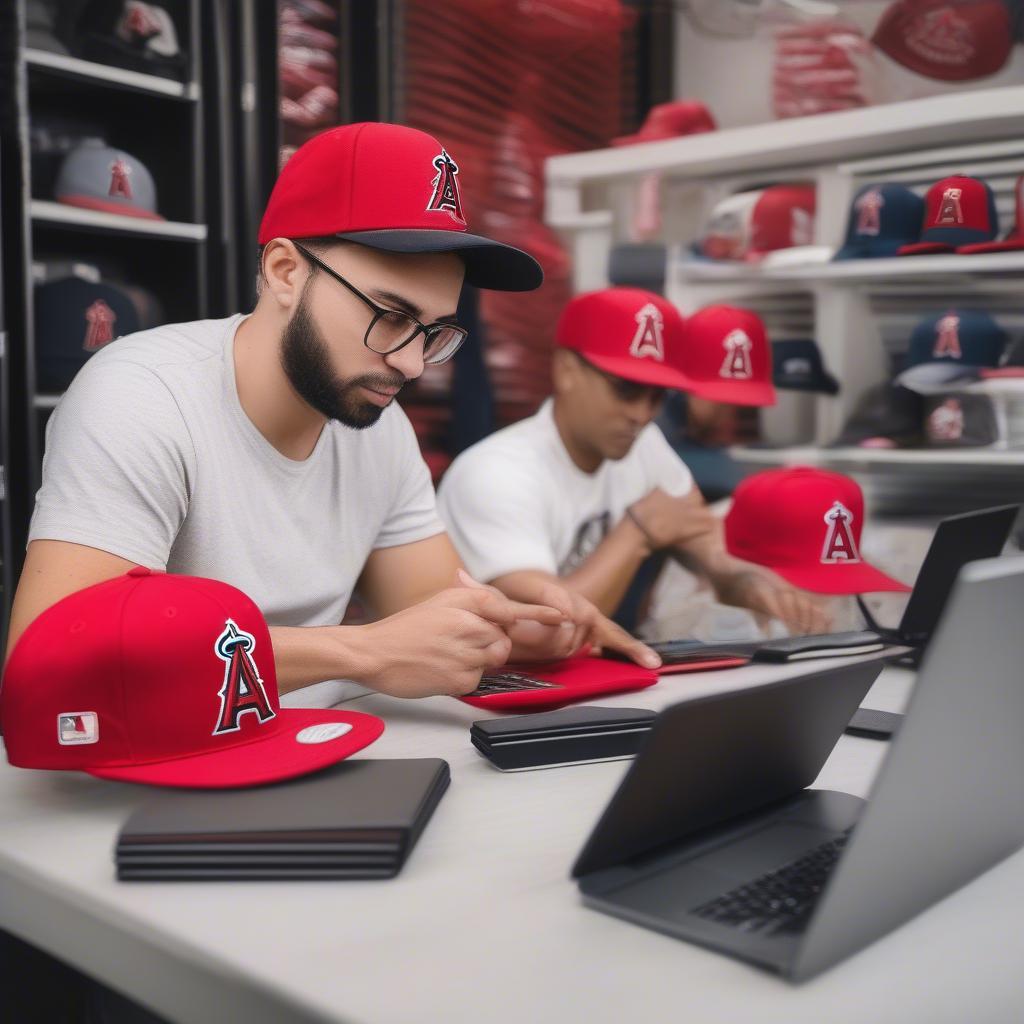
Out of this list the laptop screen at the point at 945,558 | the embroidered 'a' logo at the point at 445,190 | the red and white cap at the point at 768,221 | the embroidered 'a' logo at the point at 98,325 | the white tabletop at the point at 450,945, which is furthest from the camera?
the red and white cap at the point at 768,221

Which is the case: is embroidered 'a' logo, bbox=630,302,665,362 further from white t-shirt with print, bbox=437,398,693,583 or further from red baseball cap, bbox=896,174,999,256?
red baseball cap, bbox=896,174,999,256

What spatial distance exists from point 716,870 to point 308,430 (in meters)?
0.88

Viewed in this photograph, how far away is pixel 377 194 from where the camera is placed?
4.32ft

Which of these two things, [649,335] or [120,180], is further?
[120,180]

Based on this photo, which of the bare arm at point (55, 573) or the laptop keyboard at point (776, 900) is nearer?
the laptop keyboard at point (776, 900)

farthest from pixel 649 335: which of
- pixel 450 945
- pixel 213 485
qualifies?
pixel 450 945

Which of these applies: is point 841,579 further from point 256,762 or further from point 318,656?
point 256,762

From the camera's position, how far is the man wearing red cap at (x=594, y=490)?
2043 mm

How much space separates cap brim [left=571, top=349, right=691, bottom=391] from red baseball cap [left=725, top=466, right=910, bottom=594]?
0.36 meters

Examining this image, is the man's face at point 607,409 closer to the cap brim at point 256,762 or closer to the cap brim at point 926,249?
the cap brim at point 926,249

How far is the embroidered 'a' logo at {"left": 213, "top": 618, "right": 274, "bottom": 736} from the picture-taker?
889 mm

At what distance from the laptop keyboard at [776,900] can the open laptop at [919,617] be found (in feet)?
2.18

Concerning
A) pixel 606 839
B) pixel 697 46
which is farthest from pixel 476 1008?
pixel 697 46

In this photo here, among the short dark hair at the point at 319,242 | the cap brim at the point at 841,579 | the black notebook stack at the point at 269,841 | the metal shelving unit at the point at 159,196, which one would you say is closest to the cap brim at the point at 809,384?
the cap brim at the point at 841,579
